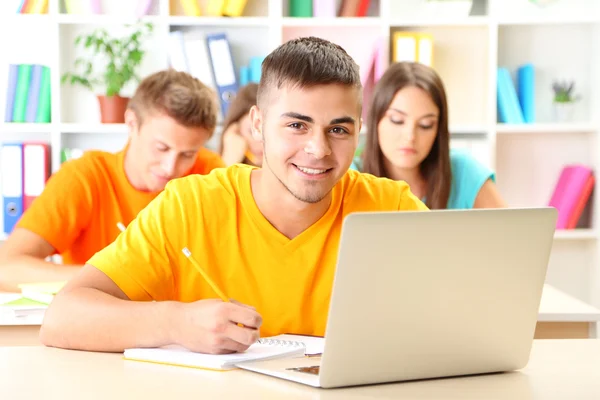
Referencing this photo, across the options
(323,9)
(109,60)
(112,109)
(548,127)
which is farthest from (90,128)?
(548,127)

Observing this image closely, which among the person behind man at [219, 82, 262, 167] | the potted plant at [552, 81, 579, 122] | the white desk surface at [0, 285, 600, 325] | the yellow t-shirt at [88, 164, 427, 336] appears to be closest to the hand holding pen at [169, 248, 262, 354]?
the yellow t-shirt at [88, 164, 427, 336]

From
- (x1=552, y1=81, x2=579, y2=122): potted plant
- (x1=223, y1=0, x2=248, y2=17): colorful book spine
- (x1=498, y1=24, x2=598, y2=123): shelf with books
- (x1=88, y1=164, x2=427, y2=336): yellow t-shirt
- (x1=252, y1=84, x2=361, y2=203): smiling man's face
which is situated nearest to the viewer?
(x1=252, y1=84, x2=361, y2=203): smiling man's face

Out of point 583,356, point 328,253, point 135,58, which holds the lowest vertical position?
point 583,356

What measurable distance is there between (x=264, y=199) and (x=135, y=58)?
2.45 meters

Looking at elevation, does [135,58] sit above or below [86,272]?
above

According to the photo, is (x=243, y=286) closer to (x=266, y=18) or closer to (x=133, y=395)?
(x=133, y=395)

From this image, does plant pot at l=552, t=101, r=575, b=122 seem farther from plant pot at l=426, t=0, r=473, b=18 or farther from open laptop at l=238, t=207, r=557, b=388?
open laptop at l=238, t=207, r=557, b=388

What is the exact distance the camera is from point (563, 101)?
4.22 metres

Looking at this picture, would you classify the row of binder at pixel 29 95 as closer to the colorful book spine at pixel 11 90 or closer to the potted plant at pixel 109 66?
the colorful book spine at pixel 11 90

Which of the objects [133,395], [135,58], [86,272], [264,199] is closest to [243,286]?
[264,199]

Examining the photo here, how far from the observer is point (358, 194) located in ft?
5.91

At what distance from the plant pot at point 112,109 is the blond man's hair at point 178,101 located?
1342 mm

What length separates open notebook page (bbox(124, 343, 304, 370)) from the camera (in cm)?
130

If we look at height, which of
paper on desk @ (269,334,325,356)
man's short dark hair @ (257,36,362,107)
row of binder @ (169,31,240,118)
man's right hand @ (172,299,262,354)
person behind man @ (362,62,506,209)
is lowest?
paper on desk @ (269,334,325,356)
